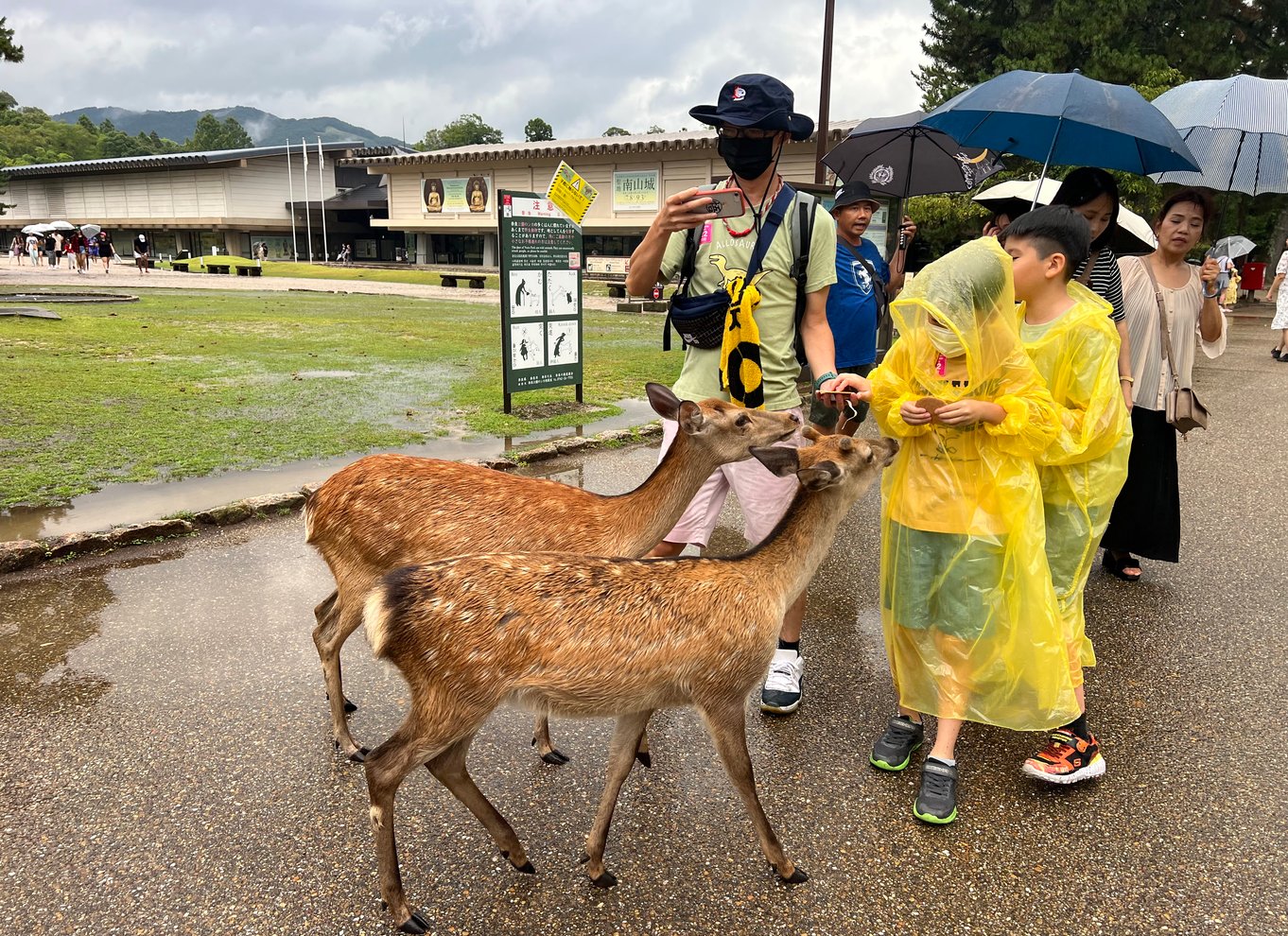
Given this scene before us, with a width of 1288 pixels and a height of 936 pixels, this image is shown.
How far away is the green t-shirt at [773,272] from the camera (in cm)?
327

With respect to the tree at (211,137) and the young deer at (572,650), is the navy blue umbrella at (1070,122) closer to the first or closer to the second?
the young deer at (572,650)

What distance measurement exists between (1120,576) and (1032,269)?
3.03 meters

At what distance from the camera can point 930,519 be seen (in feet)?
9.76

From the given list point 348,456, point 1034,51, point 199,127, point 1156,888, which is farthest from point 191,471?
point 199,127

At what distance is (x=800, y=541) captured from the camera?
9.36 feet

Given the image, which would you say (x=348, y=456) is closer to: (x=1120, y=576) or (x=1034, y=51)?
(x=1120, y=576)

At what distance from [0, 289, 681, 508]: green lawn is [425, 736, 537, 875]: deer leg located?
Result: 4642mm

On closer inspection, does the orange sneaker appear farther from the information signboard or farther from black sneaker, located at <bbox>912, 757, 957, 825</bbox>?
the information signboard

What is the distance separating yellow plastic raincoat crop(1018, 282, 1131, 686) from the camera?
9.49 feet

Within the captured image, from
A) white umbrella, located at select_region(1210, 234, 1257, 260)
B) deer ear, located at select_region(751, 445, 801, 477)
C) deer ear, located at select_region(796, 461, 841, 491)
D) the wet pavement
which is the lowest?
the wet pavement

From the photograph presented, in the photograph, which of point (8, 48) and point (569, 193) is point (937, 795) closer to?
point (569, 193)

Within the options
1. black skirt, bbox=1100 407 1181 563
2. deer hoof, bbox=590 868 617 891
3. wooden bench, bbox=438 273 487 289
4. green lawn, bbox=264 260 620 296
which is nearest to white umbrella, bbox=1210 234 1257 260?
black skirt, bbox=1100 407 1181 563

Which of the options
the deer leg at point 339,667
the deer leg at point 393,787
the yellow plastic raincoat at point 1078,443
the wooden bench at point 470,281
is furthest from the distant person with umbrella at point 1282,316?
the wooden bench at point 470,281

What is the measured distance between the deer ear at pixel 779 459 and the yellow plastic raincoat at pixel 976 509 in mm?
466
